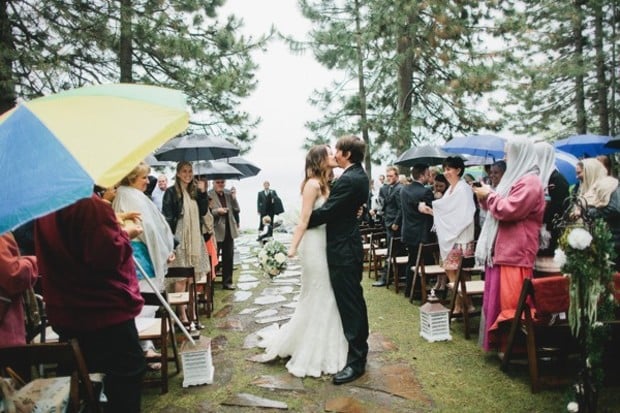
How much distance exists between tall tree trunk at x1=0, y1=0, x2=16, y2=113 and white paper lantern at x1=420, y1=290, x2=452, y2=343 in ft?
Result: 25.3

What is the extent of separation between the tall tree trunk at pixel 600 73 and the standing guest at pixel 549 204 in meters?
15.4

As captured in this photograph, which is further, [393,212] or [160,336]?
[393,212]

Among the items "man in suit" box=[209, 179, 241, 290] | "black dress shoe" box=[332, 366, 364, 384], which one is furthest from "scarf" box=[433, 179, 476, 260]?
"man in suit" box=[209, 179, 241, 290]

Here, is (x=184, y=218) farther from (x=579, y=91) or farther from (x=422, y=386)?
(x=579, y=91)

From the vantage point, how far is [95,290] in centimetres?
246

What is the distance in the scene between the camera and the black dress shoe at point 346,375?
3.82m

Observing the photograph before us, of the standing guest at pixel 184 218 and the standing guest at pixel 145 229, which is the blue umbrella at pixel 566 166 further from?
the standing guest at pixel 145 229

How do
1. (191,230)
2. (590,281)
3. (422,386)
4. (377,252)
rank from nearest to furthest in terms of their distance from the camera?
(590,281) < (422,386) < (191,230) < (377,252)

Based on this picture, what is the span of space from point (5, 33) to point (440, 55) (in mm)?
10105

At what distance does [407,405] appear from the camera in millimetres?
3414

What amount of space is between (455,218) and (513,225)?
6.36 feet

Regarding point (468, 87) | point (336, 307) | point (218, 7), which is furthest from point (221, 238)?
point (468, 87)

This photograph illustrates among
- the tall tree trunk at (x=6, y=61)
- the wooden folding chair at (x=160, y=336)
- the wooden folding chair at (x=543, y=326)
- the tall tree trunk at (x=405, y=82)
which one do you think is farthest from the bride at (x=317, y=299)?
the tall tree trunk at (x=405, y=82)

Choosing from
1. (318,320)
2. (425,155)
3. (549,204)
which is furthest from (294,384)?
(425,155)
